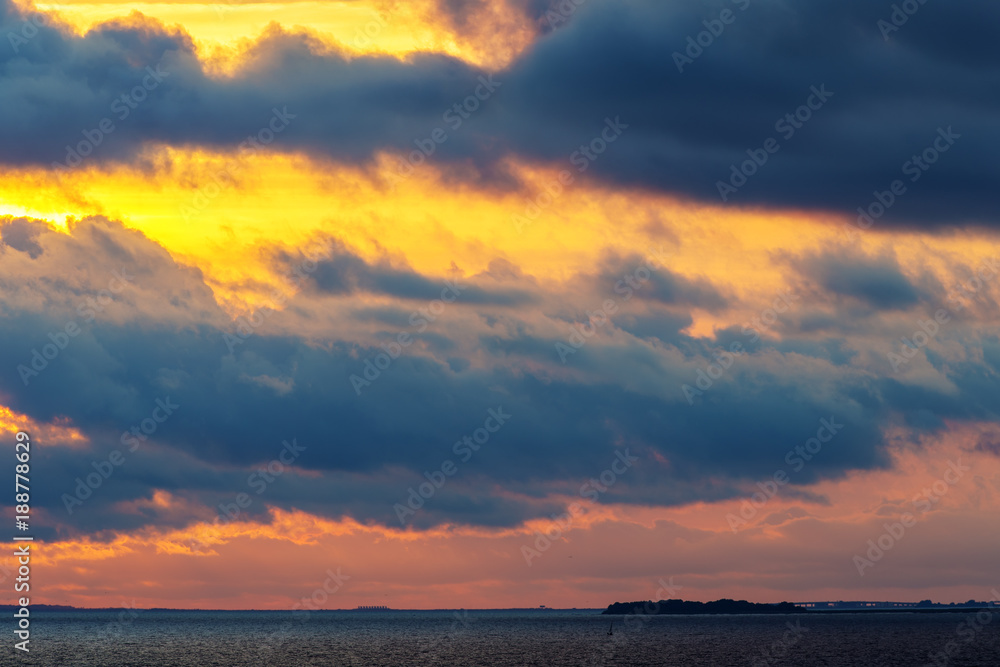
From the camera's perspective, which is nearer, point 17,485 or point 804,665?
point 17,485

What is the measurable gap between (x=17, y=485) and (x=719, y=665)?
143993mm

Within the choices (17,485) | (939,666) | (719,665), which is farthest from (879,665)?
(17,485)

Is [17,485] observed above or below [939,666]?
above

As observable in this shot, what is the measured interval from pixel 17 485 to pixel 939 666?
166 metres

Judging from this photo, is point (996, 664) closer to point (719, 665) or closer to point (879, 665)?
point (879, 665)

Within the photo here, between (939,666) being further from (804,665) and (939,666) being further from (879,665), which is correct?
(804,665)

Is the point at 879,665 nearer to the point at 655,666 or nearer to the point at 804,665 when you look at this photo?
the point at 804,665

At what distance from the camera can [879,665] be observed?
19688 centimetres

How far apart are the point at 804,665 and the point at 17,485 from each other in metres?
154

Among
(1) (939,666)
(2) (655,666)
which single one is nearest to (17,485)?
(2) (655,666)

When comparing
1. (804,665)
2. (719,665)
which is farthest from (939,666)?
(719,665)

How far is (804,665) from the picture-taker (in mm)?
197750

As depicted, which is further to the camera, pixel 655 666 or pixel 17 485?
pixel 655 666

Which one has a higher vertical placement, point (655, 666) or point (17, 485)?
point (17, 485)
